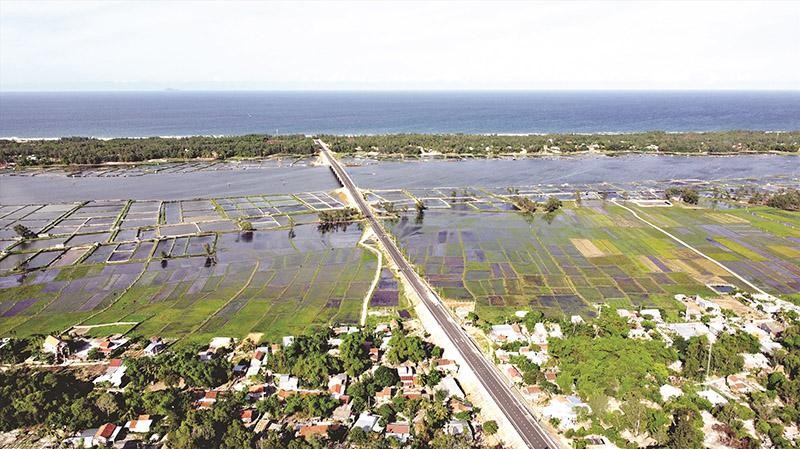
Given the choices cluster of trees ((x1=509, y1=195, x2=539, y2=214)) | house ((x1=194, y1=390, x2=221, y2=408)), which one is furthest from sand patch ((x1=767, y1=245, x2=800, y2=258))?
house ((x1=194, y1=390, x2=221, y2=408))

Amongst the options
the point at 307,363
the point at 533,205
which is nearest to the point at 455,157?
the point at 533,205

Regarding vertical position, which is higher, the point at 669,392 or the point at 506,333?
the point at 506,333

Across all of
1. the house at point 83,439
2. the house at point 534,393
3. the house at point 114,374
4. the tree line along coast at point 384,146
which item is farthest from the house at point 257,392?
the tree line along coast at point 384,146

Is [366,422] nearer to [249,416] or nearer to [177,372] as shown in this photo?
[249,416]

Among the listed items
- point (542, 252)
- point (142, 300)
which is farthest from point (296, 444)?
point (542, 252)

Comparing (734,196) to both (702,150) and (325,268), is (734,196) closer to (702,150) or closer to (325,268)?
(702,150)

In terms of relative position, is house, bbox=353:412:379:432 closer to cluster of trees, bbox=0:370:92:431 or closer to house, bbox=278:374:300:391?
house, bbox=278:374:300:391

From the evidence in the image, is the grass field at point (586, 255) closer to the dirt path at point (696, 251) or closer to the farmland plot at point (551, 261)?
the farmland plot at point (551, 261)
